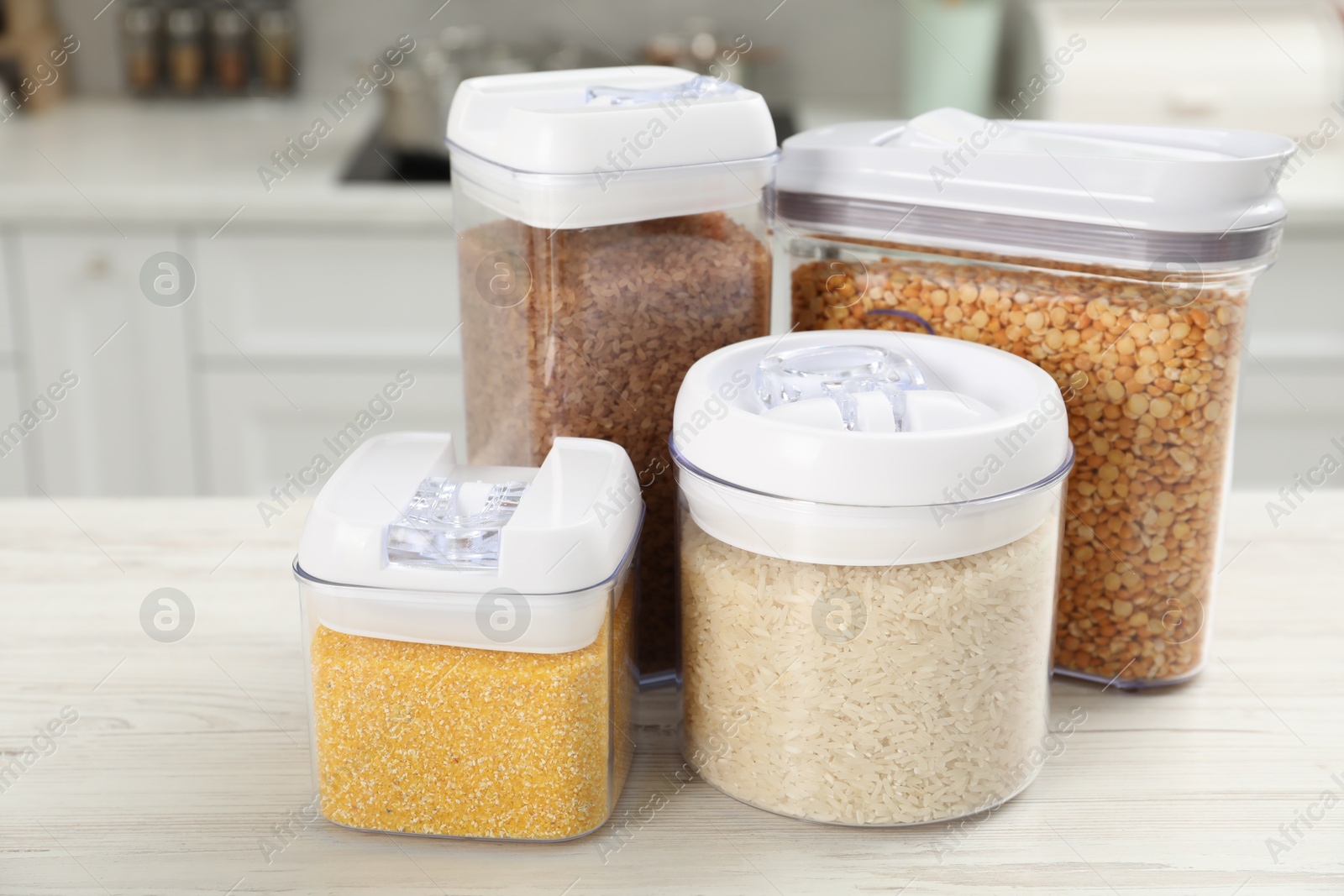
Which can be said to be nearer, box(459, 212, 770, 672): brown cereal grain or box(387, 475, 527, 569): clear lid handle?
box(387, 475, 527, 569): clear lid handle

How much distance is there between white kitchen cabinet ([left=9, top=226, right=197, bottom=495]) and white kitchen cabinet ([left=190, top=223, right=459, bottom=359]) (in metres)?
0.06

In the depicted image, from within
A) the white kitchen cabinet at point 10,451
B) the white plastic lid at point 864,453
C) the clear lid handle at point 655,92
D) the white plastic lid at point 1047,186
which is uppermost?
the clear lid handle at point 655,92

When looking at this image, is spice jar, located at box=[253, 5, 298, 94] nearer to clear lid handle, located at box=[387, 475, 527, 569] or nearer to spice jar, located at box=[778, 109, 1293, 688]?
spice jar, located at box=[778, 109, 1293, 688]

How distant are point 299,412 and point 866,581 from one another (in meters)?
1.21

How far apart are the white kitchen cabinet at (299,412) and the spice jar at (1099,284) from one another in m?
0.95

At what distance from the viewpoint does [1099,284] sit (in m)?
0.62

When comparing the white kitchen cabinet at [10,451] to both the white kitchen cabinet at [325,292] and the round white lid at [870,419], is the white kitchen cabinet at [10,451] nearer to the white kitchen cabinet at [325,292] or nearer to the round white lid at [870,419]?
the white kitchen cabinet at [325,292]

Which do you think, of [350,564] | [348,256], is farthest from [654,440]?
[348,256]

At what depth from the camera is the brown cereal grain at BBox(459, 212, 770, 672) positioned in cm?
62

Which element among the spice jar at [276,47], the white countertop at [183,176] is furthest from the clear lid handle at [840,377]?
the spice jar at [276,47]

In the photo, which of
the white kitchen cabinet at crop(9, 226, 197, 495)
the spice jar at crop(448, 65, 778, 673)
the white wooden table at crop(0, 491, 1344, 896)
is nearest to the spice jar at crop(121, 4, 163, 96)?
the white kitchen cabinet at crop(9, 226, 197, 495)

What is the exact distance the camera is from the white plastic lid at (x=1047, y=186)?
23.5 inches

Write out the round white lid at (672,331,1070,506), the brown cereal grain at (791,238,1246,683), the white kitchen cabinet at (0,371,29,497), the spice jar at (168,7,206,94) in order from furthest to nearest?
1. the spice jar at (168,7,206,94)
2. the white kitchen cabinet at (0,371,29,497)
3. the brown cereal grain at (791,238,1246,683)
4. the round white lid at (672,331,1070,506)

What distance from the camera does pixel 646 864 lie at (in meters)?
0.54
